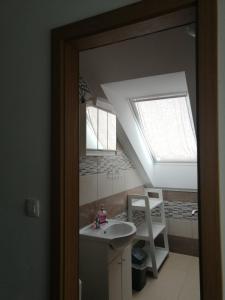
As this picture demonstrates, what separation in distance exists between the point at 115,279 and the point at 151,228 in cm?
94

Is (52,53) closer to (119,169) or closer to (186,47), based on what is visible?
(186,47)

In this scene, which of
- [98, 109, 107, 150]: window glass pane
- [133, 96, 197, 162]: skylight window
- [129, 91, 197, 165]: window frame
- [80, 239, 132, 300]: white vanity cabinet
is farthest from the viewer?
[133, 96, 197, 162]: skylight window

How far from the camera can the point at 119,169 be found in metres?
2.87

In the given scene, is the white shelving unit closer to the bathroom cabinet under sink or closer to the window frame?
the window frame

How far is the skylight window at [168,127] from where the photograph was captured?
293 cm

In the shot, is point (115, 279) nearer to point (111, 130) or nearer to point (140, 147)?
point (111, 130)

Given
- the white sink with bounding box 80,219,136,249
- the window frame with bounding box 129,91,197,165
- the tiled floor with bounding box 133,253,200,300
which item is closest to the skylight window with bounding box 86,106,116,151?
the window frame with bounding box 129,91,197,165

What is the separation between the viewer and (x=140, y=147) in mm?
3100

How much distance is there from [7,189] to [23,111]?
456mm

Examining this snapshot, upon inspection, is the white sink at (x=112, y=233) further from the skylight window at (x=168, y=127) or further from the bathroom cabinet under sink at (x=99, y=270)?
the skylight window at (x=168, y=127)

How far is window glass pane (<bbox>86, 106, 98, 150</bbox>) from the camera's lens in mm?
2180

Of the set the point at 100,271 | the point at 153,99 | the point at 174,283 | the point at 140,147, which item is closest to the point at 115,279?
the point at 100,271

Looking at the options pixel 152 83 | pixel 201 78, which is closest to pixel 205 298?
pixel 201 78

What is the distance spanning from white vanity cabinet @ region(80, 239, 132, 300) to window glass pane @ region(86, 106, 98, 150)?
2.73 ft
